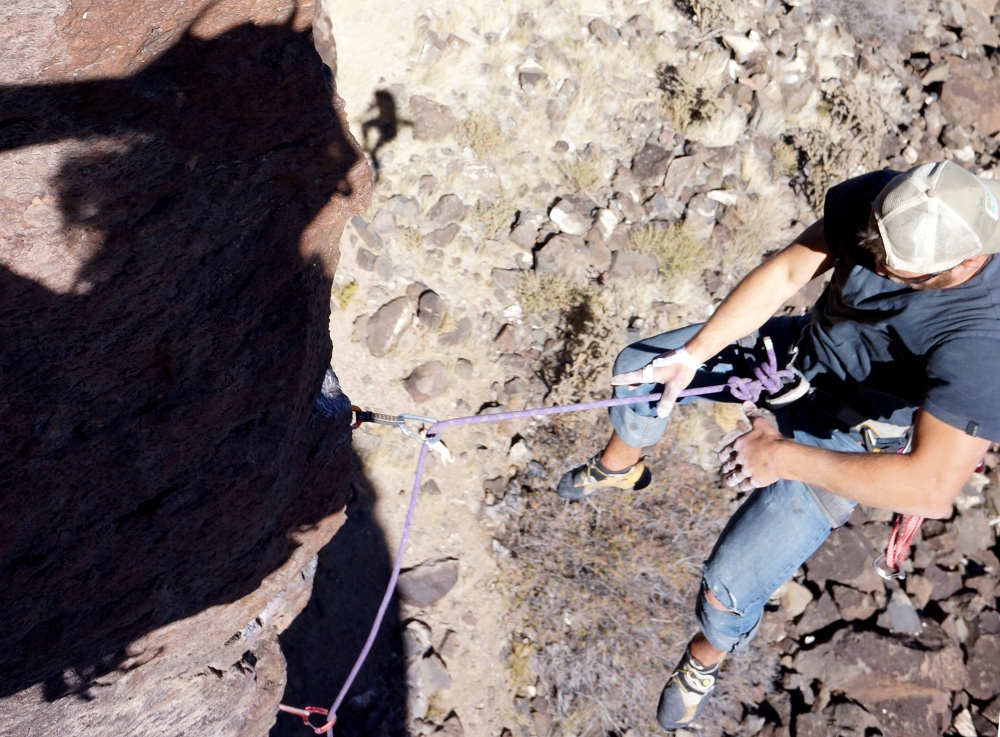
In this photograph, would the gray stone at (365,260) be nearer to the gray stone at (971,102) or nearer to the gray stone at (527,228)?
the gray stone at (527,228)

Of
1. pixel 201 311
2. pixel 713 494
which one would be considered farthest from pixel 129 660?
pixel 713 494

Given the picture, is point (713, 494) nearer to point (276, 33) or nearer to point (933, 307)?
point (933, 307)

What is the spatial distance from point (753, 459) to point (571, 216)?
2.96 meters

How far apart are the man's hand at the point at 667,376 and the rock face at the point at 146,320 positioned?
125cm

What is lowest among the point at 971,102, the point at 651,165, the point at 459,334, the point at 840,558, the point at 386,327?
the point at 840,558

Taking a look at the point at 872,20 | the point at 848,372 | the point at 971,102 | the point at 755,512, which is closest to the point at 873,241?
the point at 848,372

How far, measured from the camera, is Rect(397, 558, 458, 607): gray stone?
420cm

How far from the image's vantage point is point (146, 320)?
2086mm

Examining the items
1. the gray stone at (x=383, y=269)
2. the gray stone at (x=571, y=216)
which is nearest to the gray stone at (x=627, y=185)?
the gray stone at (x=571, y=216)

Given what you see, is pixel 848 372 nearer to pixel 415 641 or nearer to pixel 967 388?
pixel 967 388

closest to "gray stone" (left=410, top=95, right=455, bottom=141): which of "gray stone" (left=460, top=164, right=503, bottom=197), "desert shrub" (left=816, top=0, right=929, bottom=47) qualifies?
"gray stone" (left=460, top=164, right=503, bottom=197)

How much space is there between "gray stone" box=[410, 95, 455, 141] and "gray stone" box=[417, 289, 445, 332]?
3.97 ft

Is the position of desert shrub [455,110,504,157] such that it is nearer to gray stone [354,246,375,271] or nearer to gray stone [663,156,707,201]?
gray stone [354,246,375,271]

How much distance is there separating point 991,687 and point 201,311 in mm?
4472
